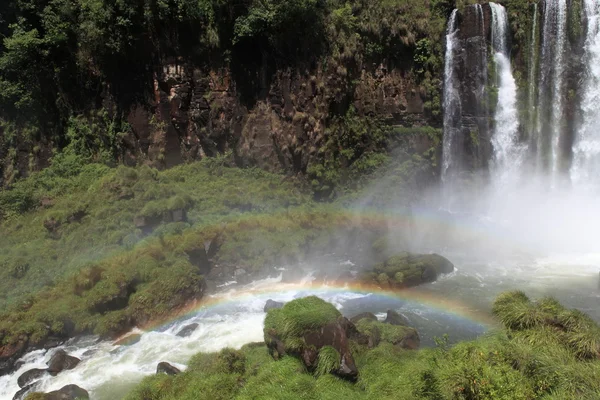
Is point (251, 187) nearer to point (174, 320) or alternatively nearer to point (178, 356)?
point (174, 320)

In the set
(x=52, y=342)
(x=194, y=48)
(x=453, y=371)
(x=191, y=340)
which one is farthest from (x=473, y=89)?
(x=52, y=342)

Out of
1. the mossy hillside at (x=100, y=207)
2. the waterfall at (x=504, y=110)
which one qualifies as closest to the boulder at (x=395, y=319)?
the mossy hillside at (x=100, y=207)

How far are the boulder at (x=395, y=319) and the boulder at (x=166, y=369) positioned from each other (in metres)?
6.01

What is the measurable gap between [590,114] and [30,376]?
24012mm

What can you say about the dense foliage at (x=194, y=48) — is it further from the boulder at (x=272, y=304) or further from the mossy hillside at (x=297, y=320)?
the mossy hillside at (x=297, y=320)

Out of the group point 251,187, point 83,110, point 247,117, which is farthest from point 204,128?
point 83,110

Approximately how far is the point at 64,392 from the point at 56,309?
417 cm

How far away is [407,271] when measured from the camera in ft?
56.6

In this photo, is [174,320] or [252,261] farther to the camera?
[252,261]

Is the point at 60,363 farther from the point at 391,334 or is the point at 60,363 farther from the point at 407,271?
the point at 407,271

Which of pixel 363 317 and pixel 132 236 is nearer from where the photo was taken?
pixel 363 317

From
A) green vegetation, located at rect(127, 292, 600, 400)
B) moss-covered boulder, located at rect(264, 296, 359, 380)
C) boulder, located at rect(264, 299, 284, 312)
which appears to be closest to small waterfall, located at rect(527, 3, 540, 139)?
boulder, located at rect(264, 299, 284, 312)

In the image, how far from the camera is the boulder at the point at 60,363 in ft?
41.0

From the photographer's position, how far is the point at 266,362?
10.4m
